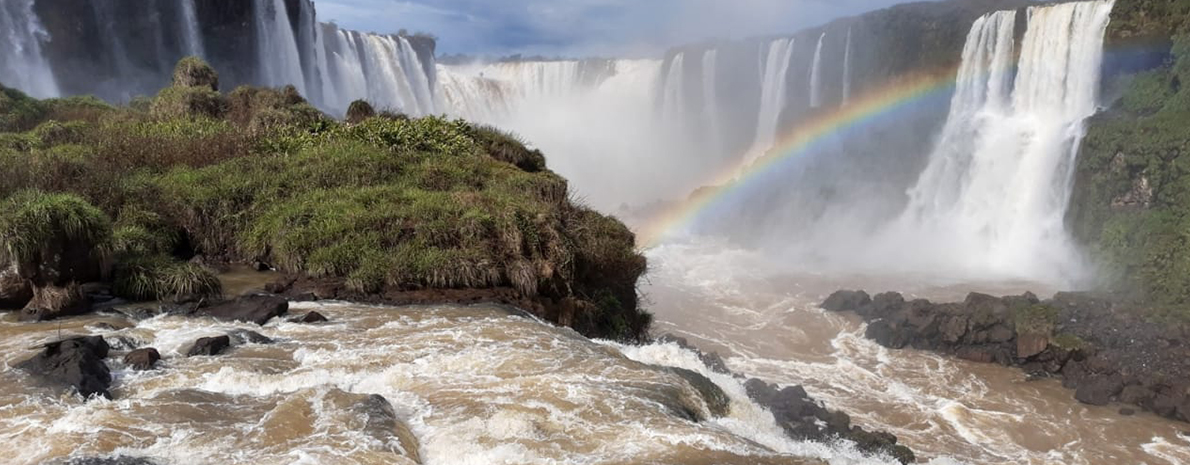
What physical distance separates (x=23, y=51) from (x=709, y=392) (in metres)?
39.7

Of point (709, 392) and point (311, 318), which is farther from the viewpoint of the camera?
point (311, 318)

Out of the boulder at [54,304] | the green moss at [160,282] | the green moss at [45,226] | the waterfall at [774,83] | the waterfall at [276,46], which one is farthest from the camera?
the waterfall at [774,83]

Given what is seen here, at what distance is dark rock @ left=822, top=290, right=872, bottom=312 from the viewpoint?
25.2 meters

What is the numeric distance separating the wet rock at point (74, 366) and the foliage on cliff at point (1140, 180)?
28.0m

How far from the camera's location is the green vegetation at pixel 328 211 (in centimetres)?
995

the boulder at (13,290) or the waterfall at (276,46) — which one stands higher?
the waterfall at (276,46)

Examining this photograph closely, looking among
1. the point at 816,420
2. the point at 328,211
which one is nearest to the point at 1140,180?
the point at 816,420

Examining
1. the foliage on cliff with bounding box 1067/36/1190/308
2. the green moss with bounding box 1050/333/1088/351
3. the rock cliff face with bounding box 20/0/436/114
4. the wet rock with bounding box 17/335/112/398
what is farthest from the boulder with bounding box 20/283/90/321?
the foliage on cliff with bounding box 1067/36/1190/308

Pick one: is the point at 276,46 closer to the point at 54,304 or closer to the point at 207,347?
the point at 54,304

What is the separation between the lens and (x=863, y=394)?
1734cm

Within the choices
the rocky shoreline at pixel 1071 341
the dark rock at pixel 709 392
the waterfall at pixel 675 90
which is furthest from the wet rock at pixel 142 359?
the waterfall at pixel 675 90

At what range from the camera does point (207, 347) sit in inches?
277

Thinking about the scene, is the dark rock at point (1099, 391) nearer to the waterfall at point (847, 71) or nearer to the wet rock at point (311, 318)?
the wet rock at point (311, 318)

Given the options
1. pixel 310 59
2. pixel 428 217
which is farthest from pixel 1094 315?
pixel 310 59
